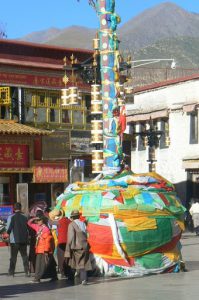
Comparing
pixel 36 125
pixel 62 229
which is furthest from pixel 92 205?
pixel 36 125

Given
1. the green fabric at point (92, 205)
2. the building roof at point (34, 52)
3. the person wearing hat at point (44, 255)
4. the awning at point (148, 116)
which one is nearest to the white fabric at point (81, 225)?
the person wearing hat at point (44, 255)

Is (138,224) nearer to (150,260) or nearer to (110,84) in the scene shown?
(150,260)

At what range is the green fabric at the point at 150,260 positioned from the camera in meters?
16.9

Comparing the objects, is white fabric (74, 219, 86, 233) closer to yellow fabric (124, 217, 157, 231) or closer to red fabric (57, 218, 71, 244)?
red fabric (57, 218, 71, 244)

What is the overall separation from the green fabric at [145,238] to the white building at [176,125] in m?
22.2

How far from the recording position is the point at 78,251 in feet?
51.9

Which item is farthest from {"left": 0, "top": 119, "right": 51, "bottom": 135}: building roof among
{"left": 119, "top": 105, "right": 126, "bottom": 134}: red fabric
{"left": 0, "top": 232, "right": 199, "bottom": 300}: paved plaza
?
{"left": 0, "top": 232, "right": 199, "bottom": 300}: paved plaza

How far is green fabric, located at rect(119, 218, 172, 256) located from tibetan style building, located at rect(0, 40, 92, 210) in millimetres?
16419

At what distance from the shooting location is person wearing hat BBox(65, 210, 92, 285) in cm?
1575

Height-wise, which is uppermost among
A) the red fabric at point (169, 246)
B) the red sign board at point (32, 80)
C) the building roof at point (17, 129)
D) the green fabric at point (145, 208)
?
the red sign board at point (32, 80)

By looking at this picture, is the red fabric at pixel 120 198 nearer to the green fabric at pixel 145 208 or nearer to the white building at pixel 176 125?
the green fabric at pixel 145 208

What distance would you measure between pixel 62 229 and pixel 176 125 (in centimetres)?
2610

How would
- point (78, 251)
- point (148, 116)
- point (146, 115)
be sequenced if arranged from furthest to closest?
point (146, 115), point (148, 116), point (78, 251)

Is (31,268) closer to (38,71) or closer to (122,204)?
(122,204)
